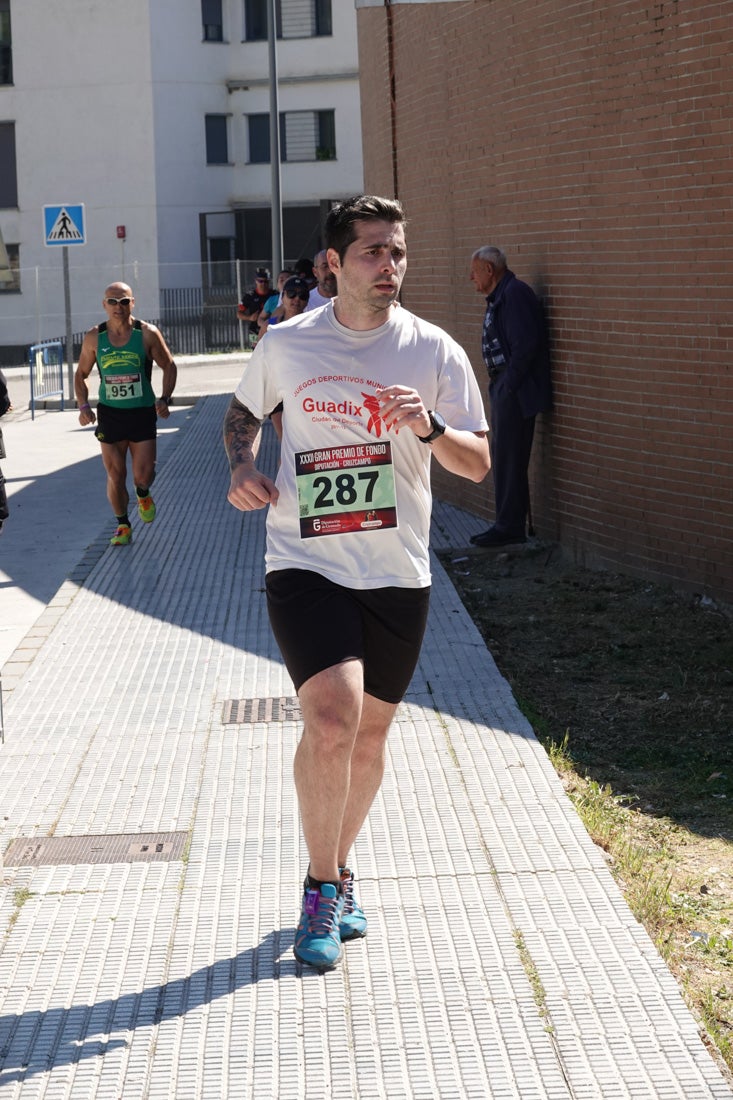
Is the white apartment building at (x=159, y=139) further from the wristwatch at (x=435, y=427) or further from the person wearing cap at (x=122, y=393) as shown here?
the wristwatch at (x=435, y=427)

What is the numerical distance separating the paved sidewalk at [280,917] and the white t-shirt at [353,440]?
1.07 meters

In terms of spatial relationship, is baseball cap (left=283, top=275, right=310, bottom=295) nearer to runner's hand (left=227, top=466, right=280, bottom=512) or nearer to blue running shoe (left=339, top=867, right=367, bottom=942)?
runner's hand (left=227, top=466, right=280, bottom=512)

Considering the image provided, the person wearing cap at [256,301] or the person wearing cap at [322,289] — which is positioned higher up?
the person wearing cap at [256,301]

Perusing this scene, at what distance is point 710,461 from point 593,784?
305 centimetres

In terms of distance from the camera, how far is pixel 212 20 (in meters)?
43.9

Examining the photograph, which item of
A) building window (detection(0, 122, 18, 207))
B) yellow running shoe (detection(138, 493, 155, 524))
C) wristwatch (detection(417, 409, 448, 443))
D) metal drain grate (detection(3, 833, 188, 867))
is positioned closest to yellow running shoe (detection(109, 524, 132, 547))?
yellow running shoe (detection(138, 493, 155, 524))

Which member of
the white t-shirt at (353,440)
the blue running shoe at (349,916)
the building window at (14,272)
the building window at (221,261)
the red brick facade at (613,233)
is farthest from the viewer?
the building window at (221,261)

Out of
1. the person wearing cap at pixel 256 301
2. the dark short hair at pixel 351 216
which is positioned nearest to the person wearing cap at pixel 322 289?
the dark short hair at pixel 351 216

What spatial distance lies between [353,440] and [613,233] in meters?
5.54

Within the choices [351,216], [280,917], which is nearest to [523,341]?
[351,216]

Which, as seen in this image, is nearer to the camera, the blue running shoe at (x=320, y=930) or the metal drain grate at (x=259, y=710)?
the blue running shoe at (x=320, y=930)

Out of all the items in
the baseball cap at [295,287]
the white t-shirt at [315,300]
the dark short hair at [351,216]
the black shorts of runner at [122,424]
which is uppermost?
the baseball cap at [295,287]

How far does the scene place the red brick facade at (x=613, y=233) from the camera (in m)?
8.29

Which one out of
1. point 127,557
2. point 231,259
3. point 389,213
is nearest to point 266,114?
point 231,259
